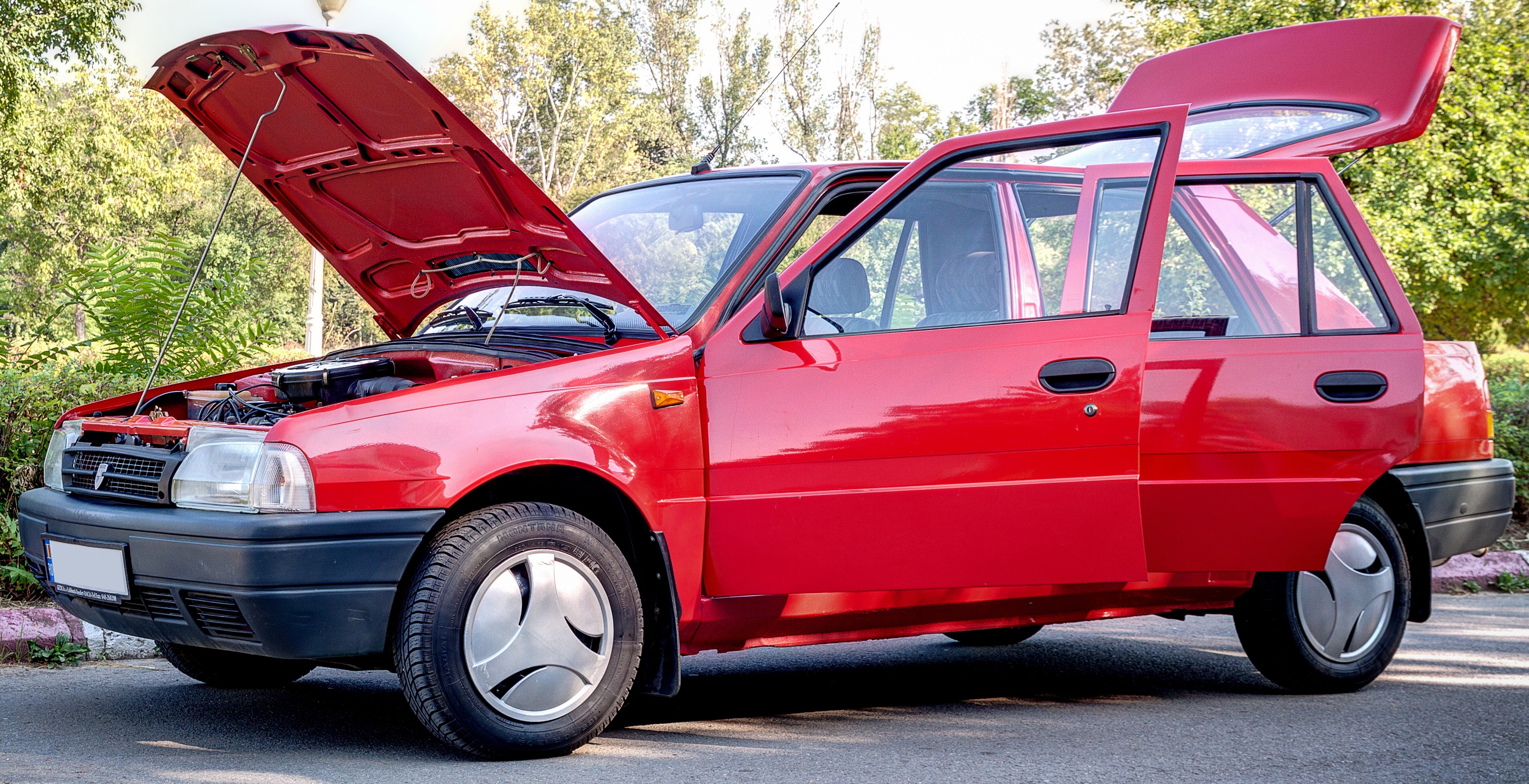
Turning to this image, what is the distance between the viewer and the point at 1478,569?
7.61 meters

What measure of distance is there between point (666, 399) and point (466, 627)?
84cm

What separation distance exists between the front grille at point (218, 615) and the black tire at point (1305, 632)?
3418 mm

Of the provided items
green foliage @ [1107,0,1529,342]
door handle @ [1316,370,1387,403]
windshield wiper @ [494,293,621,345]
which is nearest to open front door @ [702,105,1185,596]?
windshield wiper @ [494,293,621,345]

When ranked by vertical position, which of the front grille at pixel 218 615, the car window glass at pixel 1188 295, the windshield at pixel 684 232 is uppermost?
the windshield at pixel 684 232

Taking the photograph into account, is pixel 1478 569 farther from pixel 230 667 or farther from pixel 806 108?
pixel 806 108

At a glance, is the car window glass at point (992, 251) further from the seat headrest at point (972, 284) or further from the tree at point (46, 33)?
the tree at point (46, 33)

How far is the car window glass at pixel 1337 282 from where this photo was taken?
4.55 meters

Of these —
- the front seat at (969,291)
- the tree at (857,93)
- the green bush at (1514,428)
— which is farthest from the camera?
the tree at (857,93)

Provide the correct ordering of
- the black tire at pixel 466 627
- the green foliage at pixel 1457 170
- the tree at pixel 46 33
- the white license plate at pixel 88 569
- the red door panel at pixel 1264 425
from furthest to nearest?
the green foliage at pixel 1457 170 < the tree at pixel 46 33 < the red door panel at pixel 1264 425 < the white license plate at pixel 88 569 < the black tire at pixel 466 627

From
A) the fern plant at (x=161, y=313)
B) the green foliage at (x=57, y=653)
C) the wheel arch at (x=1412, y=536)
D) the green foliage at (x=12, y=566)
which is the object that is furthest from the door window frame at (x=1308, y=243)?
the fern plant at (x=161, y=313)

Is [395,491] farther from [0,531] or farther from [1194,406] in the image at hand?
[0,531]

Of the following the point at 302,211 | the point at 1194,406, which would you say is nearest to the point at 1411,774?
the point at 1194,406

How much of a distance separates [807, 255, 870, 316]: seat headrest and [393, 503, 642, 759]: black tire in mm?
999

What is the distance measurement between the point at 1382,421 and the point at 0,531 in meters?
5.48
